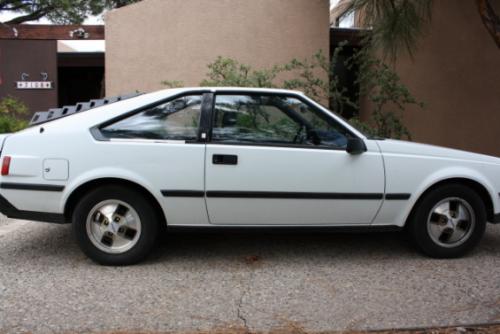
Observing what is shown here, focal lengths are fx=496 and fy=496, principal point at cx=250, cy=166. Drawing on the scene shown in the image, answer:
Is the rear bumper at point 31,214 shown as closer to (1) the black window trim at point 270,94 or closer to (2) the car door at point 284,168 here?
(2) the car door at point 284,168

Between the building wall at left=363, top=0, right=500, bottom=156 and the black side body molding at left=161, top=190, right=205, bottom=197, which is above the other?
the building wall at left=363, top=0, right=500, bottom=156

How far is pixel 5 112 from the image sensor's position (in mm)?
8406

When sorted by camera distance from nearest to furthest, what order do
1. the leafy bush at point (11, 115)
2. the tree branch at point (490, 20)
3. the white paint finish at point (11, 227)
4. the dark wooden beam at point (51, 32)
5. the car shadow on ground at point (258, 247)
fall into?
the car shadow on ground at point (258, 247) → the white paint finish at point (11, 227) → the tree branch at point (490, 20) → the leafy bush at point (11, 115) → the dark wooden beam at point (51, 32)

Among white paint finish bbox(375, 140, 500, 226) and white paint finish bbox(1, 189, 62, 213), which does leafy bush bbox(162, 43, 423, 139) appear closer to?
white paint finish bbox(375, 140, 500, 226)

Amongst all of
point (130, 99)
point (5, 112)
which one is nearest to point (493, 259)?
point (130, 99)

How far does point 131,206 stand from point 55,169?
0.68 m

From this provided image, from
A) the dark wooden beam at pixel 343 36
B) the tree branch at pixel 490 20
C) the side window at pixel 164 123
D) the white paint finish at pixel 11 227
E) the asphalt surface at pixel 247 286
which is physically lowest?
the asphalt surface at pixel 247 286

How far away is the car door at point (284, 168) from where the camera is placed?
4.08 metres

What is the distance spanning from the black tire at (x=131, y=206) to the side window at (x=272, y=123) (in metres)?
0.82

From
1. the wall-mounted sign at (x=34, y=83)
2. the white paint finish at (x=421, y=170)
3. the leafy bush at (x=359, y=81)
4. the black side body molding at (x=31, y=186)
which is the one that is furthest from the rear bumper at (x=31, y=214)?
the wall-mounted sign at (x=34, y=83)

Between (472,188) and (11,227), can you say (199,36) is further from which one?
(472,188)

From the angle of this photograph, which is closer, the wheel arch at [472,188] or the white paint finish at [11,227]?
the wheel arch at [472,188]

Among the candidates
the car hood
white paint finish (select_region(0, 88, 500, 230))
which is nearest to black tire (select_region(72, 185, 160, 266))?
white paint finish (select_region(0, 88, 500, 230))

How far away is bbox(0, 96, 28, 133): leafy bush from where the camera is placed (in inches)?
303
